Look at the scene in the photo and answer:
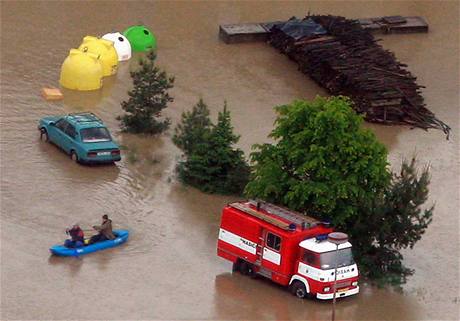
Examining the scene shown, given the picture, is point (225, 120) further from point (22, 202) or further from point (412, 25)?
point (412, 25)

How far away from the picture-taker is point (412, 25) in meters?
52.5

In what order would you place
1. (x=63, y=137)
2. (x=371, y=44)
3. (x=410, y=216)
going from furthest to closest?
(x=371, y=44)
(x=63, y=137)
(x=410, y=216)

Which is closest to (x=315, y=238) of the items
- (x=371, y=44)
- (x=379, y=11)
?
(x=371, y=44)

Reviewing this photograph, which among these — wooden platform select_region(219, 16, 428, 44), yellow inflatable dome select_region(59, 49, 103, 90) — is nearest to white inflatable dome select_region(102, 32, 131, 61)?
yellow inflatable dome select_region(59, 49, 103, 90)

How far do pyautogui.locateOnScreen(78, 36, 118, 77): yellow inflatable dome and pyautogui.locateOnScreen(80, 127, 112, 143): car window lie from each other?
746 cm

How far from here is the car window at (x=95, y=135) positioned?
120 ft

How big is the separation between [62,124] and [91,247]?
7.01 meters

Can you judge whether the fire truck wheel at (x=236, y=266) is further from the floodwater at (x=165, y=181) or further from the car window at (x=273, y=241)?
the car window at (x=273, y=241)

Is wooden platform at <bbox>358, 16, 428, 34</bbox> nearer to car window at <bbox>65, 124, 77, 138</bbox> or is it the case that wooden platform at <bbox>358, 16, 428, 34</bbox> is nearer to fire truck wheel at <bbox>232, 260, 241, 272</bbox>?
car window at <bbox>65, 124, 77, 138</bbox>

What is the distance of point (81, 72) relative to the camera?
42500mm

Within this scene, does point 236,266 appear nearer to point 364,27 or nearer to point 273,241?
point 273,241

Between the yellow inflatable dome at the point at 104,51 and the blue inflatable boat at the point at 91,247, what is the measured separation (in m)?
13.0

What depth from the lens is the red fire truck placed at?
29391 mm

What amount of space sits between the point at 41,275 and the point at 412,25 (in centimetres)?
2653
